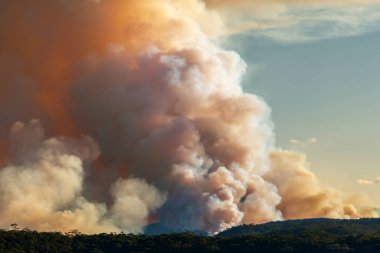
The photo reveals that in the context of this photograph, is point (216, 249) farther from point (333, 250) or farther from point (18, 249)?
point (18, 249)

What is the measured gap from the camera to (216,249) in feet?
656

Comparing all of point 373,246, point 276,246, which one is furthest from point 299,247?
point 373,246

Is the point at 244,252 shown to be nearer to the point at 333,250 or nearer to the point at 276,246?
the point at 276,246

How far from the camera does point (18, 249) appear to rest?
196m

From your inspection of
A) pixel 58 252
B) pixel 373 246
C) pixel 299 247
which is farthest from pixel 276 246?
pixel 58 252

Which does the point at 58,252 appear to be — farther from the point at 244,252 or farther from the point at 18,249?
the point at 244,252

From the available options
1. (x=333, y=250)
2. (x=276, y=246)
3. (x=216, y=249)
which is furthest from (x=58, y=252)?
(x=333, y=250)

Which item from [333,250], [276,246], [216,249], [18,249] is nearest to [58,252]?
[18,249]

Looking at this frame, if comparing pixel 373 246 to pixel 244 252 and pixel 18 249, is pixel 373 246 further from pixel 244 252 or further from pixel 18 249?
pixel 18 249

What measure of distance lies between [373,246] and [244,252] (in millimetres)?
32804

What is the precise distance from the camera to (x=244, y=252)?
655 feet

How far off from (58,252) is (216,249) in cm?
4074

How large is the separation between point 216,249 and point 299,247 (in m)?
21.4

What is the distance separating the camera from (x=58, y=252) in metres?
200
